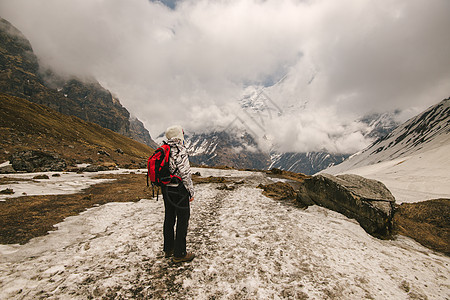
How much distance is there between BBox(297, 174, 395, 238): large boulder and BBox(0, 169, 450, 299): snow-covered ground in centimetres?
97

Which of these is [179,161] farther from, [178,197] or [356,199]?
[356,199]

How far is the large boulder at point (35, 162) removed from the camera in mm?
22400

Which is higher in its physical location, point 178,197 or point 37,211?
point 178,197

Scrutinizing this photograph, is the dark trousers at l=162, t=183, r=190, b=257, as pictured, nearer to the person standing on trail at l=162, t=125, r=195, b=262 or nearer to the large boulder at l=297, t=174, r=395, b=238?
the person standing on trail at l=162, t=125, r=195, b=262

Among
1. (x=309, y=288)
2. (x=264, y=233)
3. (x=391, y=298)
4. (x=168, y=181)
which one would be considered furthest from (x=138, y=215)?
(x=391, y=298)

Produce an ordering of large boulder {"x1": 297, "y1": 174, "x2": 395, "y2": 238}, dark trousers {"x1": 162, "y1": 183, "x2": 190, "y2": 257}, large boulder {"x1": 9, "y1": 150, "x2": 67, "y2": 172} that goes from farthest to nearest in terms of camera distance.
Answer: large boulder {"x1": 9, "y1": 150, "x2": 67, "y2": 172}, large boulder {"x1": 297, "y1": 174, "x2": 395, "y2": 238}, dark trousers {"x1": 162, "y1": 183, "x2": 190, "y2": 257}

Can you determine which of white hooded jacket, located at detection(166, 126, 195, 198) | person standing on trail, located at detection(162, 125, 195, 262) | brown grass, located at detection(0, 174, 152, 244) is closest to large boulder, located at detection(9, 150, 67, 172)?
brown grass, located at detection(0, 174, 152, 244)

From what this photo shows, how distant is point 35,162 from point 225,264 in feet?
102

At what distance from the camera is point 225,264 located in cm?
597

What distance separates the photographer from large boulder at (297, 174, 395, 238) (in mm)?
9797

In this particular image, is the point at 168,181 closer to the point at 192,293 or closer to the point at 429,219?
the point at 192,293

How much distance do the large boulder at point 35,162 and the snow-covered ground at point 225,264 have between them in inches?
842

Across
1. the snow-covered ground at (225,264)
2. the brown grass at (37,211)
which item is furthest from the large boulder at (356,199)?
the brown grass at (37,211)

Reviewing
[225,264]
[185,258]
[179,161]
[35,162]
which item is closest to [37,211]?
[185,258]
